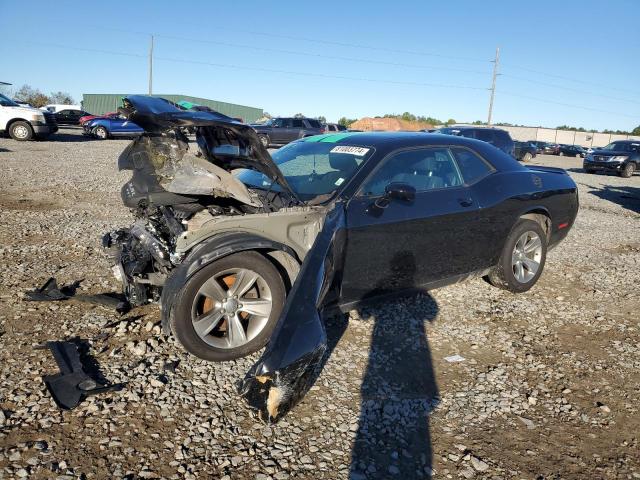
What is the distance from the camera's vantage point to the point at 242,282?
10.8 feet

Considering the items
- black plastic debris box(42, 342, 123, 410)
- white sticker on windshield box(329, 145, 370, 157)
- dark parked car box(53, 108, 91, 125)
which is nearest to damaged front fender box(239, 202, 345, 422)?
black plastic debris box(42, 342, 123, 410)

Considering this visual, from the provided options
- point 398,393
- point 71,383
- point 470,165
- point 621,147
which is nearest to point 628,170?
A: point 621,147

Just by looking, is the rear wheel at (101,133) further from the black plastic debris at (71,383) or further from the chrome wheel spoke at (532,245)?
the chrome wheel spoke at (532,245)

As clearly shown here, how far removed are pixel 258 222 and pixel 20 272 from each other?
2854 millimetres

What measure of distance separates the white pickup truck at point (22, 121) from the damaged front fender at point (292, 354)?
18.6 m

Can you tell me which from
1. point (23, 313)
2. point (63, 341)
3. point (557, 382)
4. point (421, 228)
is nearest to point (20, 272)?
point (23, 313)

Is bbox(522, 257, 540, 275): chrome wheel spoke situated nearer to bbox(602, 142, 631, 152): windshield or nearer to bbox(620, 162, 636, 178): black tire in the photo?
bbox(620, 162, 636, 178): black tire

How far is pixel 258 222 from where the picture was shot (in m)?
3.30

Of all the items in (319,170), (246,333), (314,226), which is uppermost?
(319,170)

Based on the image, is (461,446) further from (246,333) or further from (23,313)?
(23,313)

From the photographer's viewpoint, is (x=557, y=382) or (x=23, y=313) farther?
(x=23, y=313)

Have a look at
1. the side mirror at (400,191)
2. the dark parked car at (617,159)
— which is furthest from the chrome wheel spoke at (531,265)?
the dark parked car at (617,159)

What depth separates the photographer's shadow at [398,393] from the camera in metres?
2.40

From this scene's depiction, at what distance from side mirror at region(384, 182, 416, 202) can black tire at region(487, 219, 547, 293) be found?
164cm
